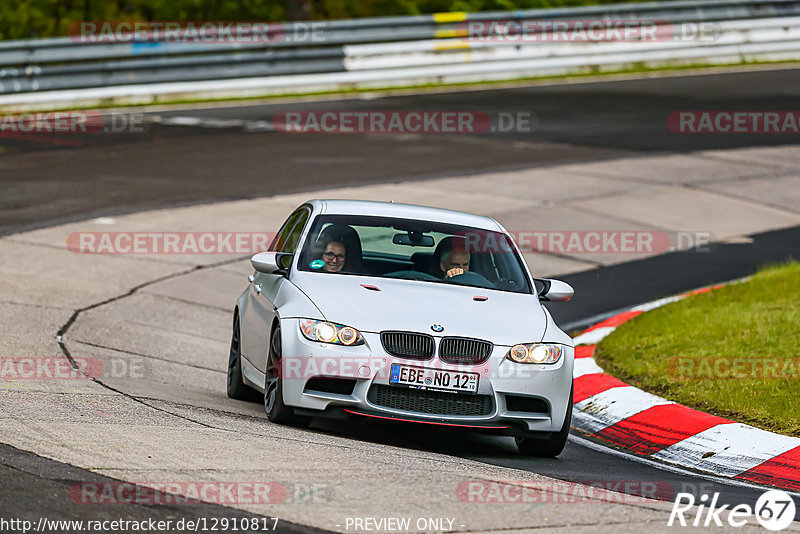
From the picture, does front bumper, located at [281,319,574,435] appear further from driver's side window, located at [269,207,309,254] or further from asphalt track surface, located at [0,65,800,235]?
asphalt track surface, located at [0,65,800,235]

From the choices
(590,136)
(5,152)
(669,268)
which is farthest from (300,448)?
(590,136)

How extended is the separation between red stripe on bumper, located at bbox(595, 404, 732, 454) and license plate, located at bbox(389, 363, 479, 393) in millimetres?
1634

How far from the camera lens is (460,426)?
7719 millimetres

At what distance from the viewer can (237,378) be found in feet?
30.5

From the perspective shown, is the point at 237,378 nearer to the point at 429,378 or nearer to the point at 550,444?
the point at 429,378

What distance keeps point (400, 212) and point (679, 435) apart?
2.55m

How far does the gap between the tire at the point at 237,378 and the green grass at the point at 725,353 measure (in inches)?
122

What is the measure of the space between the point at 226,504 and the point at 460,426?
235cm

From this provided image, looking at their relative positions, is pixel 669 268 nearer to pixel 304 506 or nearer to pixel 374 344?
pixel 374 344

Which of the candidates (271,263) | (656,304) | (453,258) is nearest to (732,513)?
(453,258)

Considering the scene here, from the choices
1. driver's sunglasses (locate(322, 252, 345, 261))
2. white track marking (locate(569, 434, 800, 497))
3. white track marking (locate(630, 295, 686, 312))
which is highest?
driver's sunglasses (locate(322, 252, 345, 261))

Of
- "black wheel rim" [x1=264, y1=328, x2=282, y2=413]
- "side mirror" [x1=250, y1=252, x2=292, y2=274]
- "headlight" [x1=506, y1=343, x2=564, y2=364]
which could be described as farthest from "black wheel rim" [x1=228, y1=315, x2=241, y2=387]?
"headlight" [x1=506, y1=343, x2=564, y2=364]

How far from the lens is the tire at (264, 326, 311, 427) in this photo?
7891mm

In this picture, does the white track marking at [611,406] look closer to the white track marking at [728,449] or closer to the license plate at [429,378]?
the white track marking at [728,449]
